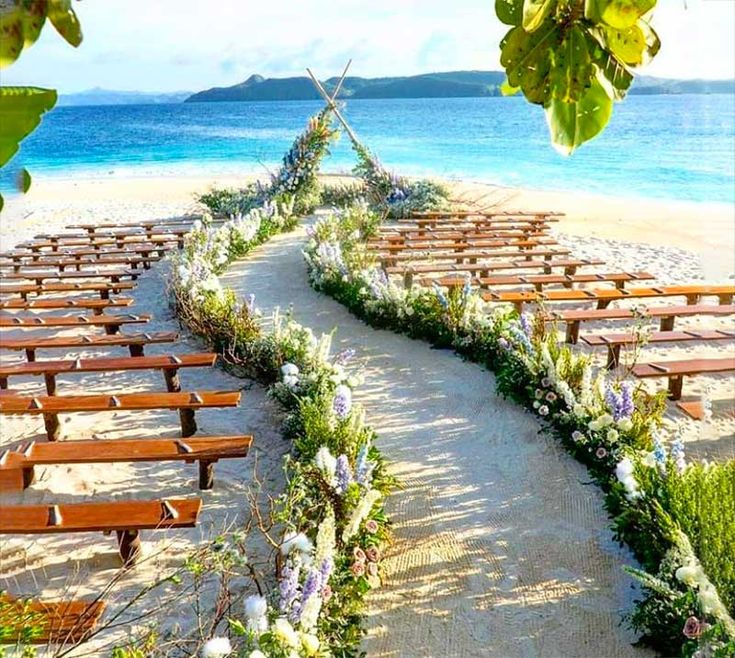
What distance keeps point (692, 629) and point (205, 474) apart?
2.98 meters

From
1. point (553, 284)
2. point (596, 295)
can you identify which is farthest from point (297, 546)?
point (553, 284)

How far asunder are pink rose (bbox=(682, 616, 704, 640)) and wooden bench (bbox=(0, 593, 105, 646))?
239 centimetres

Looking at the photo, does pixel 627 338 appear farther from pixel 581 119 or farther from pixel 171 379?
pixel 581 119

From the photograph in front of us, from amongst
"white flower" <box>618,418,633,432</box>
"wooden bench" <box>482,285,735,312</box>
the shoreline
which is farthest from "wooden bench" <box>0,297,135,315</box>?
the shoreline

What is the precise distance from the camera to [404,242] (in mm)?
10953

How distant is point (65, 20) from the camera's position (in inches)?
27.7

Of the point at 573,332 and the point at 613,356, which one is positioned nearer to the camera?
the point at 613,356

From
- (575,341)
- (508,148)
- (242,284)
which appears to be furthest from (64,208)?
(508,148)

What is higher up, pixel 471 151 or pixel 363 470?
pixel 471 151

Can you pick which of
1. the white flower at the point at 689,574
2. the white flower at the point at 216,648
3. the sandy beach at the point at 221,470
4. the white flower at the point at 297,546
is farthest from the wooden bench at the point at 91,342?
the white flower at the point at 689,574

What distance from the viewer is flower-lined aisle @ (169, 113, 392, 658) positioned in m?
2.75

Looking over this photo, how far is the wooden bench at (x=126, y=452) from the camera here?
4105 mm

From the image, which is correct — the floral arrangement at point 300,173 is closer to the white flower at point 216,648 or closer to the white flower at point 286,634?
the white flower at point 286,634

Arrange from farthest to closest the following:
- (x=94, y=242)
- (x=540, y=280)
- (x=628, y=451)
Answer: (x=94, y=242) → (x=540, y=280) → (x=628, y=451)
